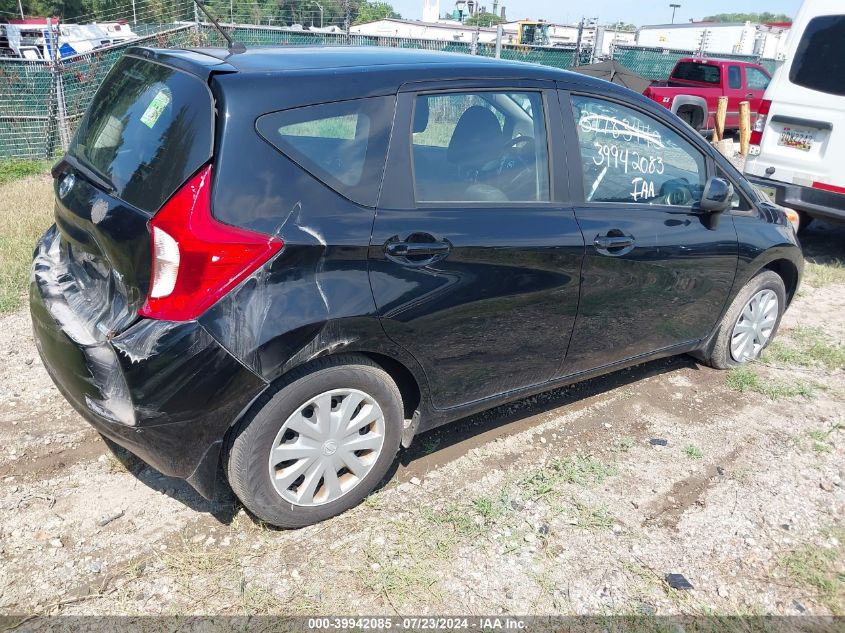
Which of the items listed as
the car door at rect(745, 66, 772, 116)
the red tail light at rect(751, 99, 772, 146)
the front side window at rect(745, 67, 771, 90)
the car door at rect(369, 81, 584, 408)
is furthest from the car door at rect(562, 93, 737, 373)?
the front side window at rect(745, 67, 771, 90)

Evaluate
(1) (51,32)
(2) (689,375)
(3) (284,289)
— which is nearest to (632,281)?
(2) (689,375)

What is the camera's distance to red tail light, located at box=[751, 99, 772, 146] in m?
6.91

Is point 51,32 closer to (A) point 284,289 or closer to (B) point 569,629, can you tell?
(A) point 284,289

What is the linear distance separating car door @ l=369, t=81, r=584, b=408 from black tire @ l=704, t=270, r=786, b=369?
4.95 feet

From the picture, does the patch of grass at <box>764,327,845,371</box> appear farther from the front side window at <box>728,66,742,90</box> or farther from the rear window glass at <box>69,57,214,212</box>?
the front side window at <box>728,66,742,90</box>

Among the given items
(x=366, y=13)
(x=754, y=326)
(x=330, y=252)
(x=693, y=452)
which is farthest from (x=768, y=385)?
(x=366, y=13)

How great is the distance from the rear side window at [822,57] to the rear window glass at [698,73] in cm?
969

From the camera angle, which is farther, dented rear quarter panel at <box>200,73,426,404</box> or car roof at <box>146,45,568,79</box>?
car roof at <box>146,45,568,79</box>

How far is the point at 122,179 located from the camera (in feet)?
8.24

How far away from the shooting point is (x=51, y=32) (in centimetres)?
946

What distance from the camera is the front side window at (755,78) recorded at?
1588 centimetres

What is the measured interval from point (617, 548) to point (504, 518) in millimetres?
474

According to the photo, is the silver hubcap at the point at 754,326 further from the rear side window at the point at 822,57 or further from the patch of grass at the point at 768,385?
the rear side window at the point at 822,57

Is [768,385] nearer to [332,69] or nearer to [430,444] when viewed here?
[430,444]
